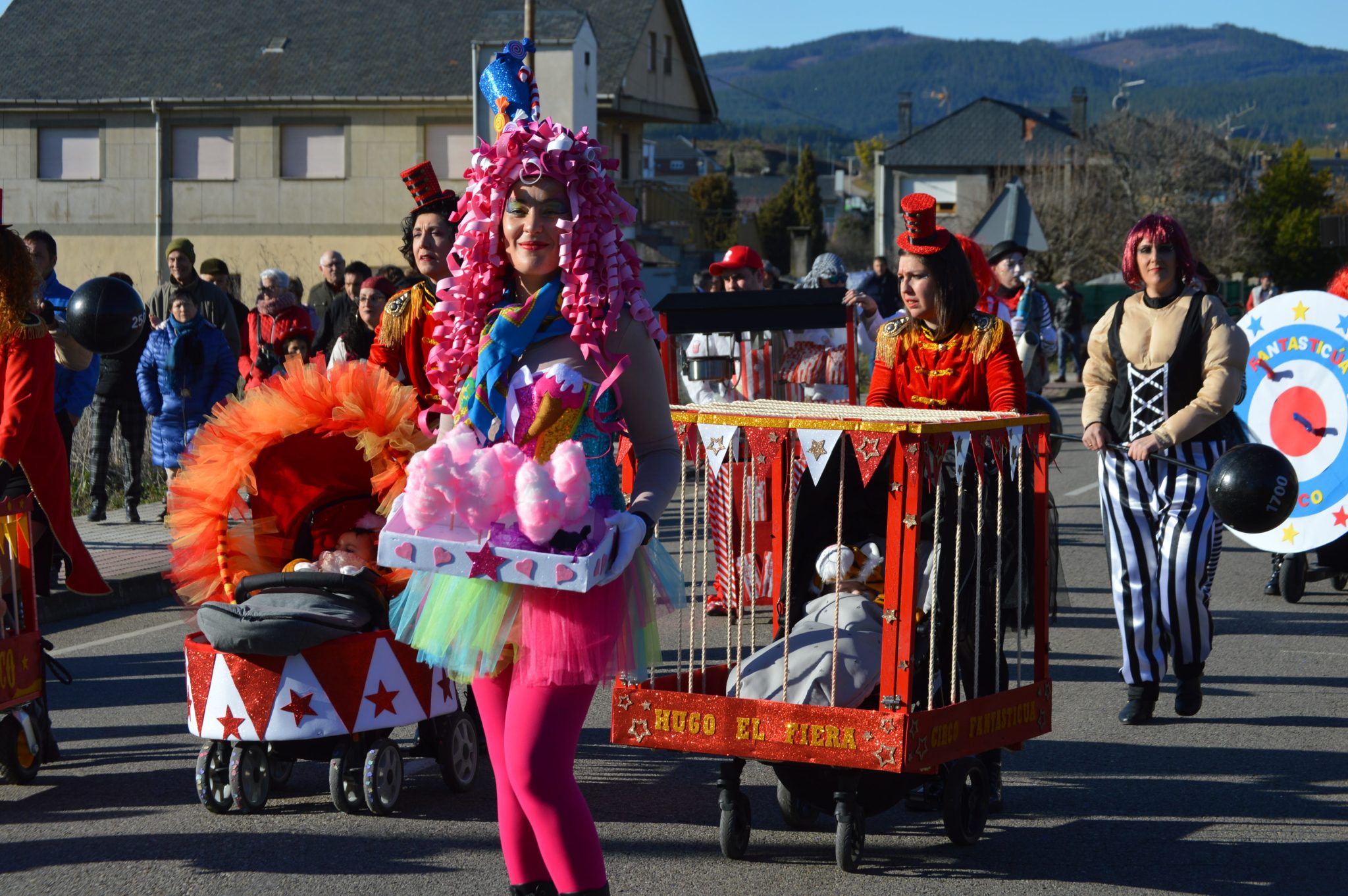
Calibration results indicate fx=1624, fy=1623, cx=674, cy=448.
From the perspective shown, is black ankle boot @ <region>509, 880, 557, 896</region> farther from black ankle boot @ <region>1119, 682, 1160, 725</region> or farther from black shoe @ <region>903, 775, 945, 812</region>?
black ankle boot @ <region>1119, 682, 1160, 725</region>

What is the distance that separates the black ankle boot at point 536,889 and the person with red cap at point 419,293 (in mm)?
2504

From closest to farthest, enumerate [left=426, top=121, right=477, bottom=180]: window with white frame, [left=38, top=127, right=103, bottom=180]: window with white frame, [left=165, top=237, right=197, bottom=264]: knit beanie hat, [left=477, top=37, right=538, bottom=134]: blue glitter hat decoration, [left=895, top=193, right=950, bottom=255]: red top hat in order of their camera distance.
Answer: [left=477, top=37, right=538, bottom=134]: blue glitter hat decoration
[left=895, top=193, right=950, bottom=255]: red top hat
[left=165, top=237, right=197, bottom=264]: knit beanie hat
[left=426, top=121, right=477, bottom=180]: window with white frame
[left=38, top=127, right=103, bottom=180]: window with white frame

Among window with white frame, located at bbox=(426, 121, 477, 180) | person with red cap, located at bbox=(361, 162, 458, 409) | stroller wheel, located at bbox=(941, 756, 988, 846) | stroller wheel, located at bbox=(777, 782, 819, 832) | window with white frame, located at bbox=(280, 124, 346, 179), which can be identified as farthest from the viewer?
window with white frame, located at bbox=(280, 124, 346, 179)

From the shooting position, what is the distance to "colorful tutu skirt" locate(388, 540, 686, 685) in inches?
145

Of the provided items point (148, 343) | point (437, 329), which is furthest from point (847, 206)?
point (437, 329)

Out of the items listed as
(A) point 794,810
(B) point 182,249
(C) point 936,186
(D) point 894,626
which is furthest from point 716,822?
(C) point 936,186

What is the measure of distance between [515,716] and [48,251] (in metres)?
5.42

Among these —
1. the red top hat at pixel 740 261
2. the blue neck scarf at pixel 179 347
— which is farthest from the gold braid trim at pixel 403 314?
the red top hat at pixel 740 261

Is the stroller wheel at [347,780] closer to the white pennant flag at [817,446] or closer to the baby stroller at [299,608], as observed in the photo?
the baby stroller at [299,608]

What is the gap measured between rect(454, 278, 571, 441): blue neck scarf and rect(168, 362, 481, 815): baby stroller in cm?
181

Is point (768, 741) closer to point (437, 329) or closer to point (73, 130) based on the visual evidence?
point (437, 329)

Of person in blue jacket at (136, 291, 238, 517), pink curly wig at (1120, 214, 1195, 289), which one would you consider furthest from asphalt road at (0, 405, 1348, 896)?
person in blue jacket at (136, 291, 238, 517)

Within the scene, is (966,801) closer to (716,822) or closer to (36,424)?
(716,822)

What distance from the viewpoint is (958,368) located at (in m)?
5.76
